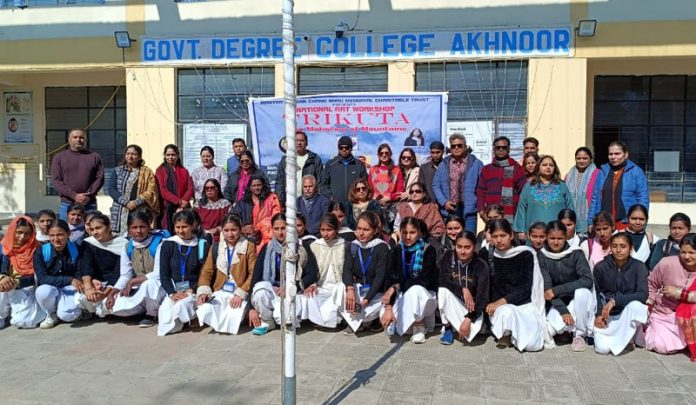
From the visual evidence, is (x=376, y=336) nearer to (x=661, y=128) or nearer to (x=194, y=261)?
(x=194, y=261)

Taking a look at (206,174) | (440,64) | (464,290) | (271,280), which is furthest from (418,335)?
(440,64)

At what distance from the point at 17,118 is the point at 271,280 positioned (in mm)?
10771

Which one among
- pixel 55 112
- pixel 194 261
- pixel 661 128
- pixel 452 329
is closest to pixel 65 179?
pixel 194 261

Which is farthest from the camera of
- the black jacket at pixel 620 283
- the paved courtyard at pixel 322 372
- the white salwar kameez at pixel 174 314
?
the white salwar kameez at pixel 174 314

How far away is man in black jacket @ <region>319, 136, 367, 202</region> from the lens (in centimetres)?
677

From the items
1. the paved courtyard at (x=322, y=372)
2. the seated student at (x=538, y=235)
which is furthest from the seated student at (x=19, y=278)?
the seated student at (x=538, y=235)

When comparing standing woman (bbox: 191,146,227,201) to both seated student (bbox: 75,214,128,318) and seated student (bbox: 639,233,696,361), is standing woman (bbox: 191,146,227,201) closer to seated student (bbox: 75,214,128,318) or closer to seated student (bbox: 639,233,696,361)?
seated student (bbox: 75,214,128,318)

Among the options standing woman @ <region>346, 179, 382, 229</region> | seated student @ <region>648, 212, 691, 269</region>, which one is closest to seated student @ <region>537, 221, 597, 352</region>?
seated student @ <region>648, 212, 691, 269</region>

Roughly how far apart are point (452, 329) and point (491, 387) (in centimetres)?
122

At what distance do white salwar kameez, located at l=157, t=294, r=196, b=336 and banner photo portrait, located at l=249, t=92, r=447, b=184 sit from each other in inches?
133

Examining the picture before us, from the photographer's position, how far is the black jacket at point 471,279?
16.6 ft

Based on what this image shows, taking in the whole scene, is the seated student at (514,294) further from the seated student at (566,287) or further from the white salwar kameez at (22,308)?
the white salwar kameez at (22,308)

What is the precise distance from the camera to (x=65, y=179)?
7164 mm

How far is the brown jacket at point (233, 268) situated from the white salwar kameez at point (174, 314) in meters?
0.20
